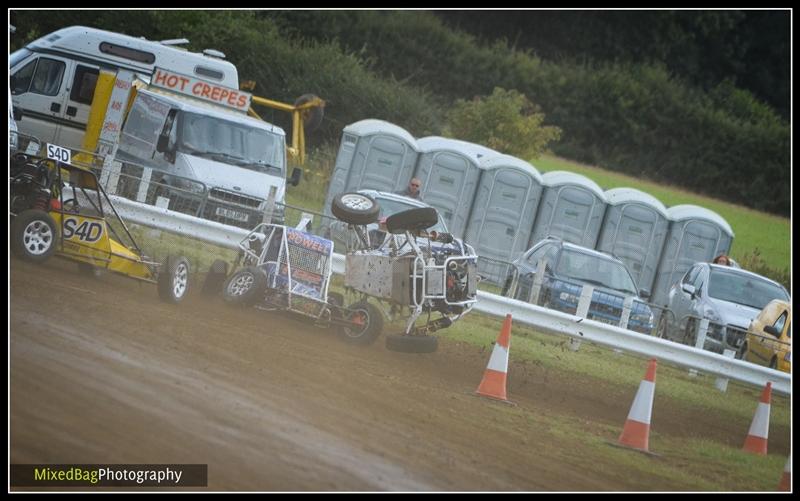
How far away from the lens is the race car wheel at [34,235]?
42.3 ft

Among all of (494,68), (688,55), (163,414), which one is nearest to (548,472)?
(163,414)

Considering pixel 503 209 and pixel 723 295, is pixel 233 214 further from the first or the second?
pixel 503 209

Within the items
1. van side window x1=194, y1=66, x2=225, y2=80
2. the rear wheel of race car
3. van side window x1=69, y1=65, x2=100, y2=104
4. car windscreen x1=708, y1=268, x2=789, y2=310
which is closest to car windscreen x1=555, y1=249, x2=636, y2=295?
car windscreen x1=708, y1=268, x2=789, y2=310

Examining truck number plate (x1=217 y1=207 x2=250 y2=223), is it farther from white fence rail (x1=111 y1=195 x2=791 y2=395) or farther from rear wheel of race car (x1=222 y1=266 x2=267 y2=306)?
rear wheel of race car (x1=222 y1=266 x2=267 y2=306)

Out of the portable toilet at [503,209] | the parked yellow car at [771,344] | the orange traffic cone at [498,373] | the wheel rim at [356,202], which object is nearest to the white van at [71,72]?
the portable toilet at [503,209]

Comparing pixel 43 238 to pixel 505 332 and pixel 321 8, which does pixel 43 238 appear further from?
pixel 321 8

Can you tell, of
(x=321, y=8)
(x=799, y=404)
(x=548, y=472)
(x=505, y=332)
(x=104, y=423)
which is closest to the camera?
(x=104, y=423)

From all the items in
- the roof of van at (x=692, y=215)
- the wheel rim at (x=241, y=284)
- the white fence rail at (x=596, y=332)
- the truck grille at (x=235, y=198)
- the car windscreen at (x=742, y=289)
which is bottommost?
the wheel rim at (x=241, y=284)

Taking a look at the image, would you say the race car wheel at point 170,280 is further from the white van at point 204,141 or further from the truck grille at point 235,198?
the truck grille at point 235,198

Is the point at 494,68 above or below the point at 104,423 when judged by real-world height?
above

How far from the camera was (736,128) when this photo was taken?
193 ft

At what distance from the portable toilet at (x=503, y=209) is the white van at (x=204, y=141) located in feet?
22.4

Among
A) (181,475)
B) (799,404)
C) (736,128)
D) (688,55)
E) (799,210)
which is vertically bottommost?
(181,475)

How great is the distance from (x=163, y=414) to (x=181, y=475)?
115 cm
